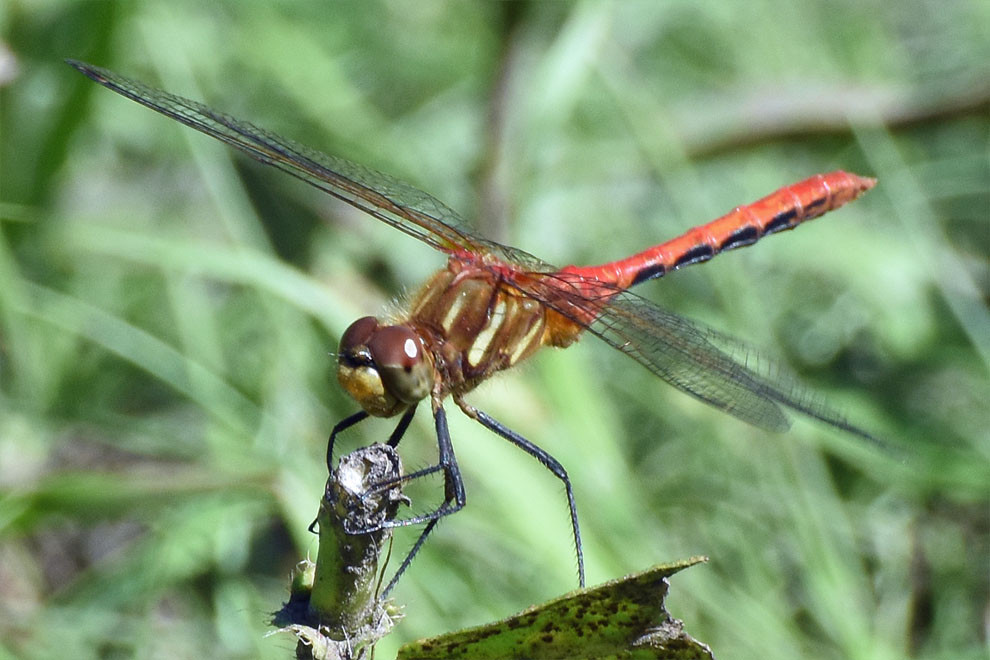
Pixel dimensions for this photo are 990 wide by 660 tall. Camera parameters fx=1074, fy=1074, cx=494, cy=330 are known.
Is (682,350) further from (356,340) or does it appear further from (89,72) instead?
(89,72)

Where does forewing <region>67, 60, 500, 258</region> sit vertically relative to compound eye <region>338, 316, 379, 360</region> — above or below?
above

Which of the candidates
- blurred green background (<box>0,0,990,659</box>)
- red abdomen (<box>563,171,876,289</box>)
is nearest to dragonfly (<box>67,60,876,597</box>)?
red abdomen (<box>563,171,876,289</box>)

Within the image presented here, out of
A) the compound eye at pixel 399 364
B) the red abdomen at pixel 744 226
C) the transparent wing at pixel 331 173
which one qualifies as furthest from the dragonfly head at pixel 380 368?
the red abdomen at pixel 744 226

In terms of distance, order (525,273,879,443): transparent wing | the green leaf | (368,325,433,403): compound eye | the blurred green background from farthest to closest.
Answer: the blurred green background, (525,273,879,443): transparent wing, (368,325,433,403): compound eye, the green leaf

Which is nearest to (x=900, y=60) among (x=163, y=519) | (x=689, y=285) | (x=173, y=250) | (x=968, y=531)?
(x=689, y=285)

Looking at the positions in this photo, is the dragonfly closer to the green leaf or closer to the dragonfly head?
the dragonfly head

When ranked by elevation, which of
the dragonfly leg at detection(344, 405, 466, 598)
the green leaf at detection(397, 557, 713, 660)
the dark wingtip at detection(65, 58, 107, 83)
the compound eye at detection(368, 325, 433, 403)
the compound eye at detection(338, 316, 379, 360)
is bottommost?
the green leaf at detection(397, 557, 713, 660)

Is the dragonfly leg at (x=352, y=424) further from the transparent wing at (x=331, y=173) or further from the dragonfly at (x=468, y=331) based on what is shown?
the transparent wing at (x=331, y=173)

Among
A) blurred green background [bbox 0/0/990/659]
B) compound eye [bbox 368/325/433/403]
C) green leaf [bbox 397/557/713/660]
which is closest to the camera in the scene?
green leaf [bbox 397/557/713/660]
